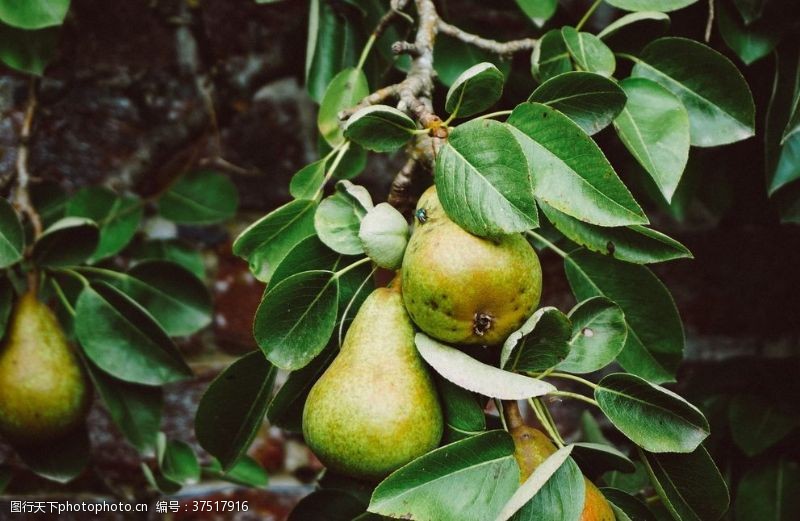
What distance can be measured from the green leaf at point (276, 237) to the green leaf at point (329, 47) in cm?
20

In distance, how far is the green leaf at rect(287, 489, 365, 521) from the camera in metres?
0.52

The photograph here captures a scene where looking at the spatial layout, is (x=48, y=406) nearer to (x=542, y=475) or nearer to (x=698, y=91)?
(x=542, y=475)

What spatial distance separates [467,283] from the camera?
1.29ft

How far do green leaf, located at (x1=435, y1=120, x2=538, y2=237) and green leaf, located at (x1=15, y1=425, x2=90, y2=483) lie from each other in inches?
19.5

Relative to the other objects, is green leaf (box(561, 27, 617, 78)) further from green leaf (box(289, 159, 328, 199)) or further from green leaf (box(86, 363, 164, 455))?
→ green leaf (box(86, 363, 164, 455))

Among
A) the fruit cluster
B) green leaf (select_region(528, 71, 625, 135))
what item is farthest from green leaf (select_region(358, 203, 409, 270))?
green leaf (select_region(528, 71, 625, 135))

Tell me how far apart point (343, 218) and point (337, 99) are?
170mm

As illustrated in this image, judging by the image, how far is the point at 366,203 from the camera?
0.46m

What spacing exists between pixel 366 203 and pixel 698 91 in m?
0.29

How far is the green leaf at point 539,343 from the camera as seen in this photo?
1.34 ft

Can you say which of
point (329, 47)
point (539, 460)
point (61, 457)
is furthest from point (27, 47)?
point (539, 460)

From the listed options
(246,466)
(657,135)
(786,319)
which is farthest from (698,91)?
(246,466)

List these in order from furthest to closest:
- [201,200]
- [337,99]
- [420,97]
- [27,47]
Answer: [201,200], [27,47], [337,99], [420,97]

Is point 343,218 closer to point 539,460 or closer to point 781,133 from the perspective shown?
point 539,460
